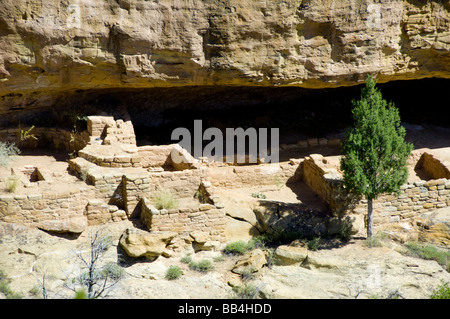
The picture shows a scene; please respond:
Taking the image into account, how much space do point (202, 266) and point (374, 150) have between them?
4.29 metres

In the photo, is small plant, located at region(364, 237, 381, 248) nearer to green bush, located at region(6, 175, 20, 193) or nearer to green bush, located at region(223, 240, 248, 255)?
green bush, located at region(223, 240, 248, 255)

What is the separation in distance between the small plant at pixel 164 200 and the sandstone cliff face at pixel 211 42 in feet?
10.1

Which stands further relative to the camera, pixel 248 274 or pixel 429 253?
pixel 429 253

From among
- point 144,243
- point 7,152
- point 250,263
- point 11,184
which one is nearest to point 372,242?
point 250,263

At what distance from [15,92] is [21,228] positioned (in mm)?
4341

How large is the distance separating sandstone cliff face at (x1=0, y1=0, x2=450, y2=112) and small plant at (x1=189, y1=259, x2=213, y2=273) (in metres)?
4.83

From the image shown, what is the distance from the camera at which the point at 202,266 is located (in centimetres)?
1159

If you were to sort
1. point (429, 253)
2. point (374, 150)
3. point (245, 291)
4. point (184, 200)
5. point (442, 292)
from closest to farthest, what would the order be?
point (442, 292) → point (245, 291) → point (429, 253) → point (374, 150) → point (184, 200)

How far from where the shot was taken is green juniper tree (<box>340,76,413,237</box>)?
39.7ft

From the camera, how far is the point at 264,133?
17844 mm

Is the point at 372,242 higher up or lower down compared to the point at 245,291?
higher up

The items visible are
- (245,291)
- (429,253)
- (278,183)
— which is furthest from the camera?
(278,183)

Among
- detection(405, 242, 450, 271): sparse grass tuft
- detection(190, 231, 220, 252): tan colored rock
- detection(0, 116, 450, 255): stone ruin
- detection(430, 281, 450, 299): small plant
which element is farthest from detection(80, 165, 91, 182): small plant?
detection(430, 281, 450, 299): small plant

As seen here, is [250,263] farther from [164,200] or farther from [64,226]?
[64,226]
